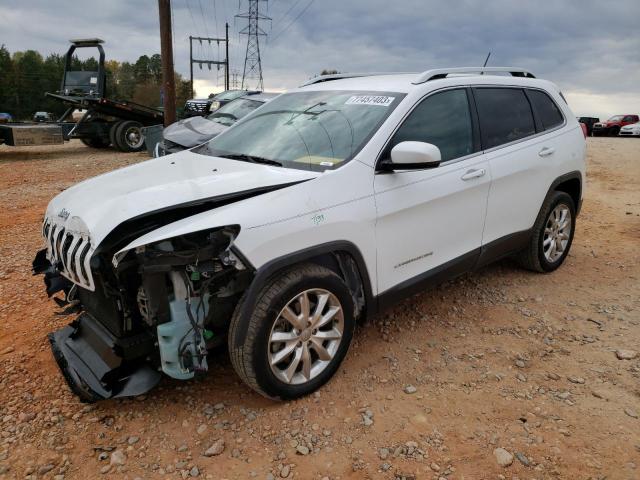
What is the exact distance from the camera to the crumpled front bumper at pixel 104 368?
2654 mm

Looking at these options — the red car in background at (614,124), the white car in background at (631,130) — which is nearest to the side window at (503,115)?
the white car in background at (631,130)

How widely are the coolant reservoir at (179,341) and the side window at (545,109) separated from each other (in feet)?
11.5

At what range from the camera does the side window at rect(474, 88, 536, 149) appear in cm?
385

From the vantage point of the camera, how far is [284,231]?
2.59 meters

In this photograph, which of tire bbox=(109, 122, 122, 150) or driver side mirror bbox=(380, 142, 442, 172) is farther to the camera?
tire bbox=(109, 122, 122, 150)

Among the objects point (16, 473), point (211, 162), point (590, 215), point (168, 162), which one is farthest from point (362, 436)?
point (590, 215)

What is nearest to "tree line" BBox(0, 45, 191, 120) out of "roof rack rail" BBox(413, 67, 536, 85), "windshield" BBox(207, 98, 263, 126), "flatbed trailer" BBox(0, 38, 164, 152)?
"flatbed trailer" BBox(0, 38, 164, 152)

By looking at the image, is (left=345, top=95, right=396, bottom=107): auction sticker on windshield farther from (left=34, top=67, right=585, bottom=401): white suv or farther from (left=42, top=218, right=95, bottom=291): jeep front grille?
(left=42, top=218, right=95, bottom=291): jeep front grille

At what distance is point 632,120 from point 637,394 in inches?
1235

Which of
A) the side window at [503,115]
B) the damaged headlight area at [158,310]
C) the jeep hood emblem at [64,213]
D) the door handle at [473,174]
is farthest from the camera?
the side window at [503,115]

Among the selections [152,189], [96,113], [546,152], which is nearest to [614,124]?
[96,113]

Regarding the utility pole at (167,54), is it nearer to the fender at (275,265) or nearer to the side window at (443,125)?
the side window at (443,125)

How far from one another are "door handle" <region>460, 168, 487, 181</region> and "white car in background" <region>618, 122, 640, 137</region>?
2751 centimetres

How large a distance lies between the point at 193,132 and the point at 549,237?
5625 mm
